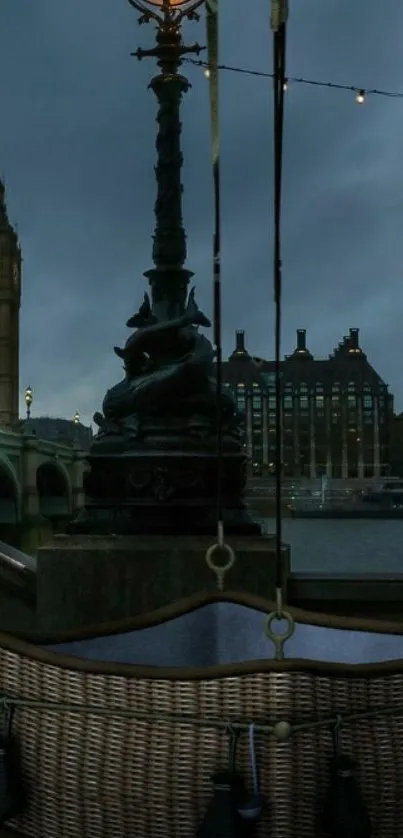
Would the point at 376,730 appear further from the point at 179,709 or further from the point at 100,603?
the point at 100,603

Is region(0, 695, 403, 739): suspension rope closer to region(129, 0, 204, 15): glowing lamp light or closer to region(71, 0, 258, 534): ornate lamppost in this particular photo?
region(71, 0, 258, 534): ornate lamppost

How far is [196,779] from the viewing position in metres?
1.97

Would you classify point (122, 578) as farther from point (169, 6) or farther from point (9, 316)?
point (9, 316)

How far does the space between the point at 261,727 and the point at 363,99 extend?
44.2 feet

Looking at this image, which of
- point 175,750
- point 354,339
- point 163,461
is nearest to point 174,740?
point 175,750

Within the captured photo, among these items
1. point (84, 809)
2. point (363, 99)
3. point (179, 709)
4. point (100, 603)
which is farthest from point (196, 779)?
point (363, 99)

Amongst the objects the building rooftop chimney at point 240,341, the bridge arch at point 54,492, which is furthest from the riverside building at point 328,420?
the bridge arch at point 54,492

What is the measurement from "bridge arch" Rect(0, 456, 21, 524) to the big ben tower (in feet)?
110

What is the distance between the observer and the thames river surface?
22469 millimetres

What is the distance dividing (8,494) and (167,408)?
5677 cm

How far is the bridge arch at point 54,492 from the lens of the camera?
66.1 meters

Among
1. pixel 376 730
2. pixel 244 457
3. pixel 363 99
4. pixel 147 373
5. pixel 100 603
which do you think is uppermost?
pixel 363 99

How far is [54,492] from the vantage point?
71.6 metres

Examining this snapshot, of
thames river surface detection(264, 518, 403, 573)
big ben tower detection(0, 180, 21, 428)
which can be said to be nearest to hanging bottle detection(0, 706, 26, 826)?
thames river surface detection(264, 518, 403, 573)
